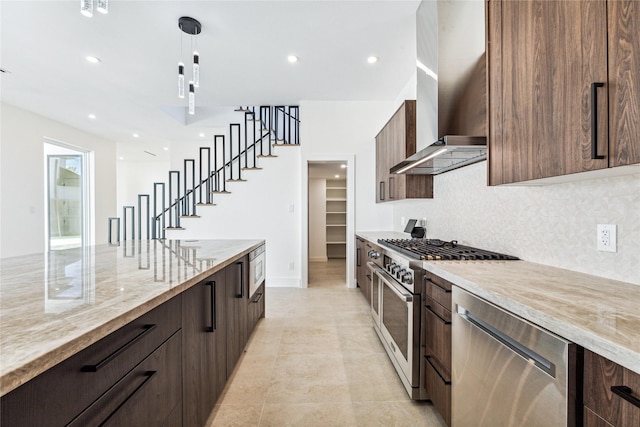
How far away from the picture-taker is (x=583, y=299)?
1010mm

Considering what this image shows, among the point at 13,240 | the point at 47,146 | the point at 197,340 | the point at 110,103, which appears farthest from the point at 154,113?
the point at 197,340

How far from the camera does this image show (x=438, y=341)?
5.32 ft

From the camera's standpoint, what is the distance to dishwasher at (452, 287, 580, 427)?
2.76 feet

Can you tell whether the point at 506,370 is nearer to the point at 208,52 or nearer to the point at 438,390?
the point at 438,390

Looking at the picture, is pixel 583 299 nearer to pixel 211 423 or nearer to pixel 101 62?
pixel 211 423

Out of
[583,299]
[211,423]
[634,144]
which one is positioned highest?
Result: [634,144]

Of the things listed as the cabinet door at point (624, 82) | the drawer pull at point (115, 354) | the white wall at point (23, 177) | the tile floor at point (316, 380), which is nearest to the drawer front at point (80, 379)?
the drawer pull at point (115, 354)

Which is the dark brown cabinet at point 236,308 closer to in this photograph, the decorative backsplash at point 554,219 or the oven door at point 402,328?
the oven door at point 402,328

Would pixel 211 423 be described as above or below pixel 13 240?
below

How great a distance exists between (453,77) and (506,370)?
199 centimetres

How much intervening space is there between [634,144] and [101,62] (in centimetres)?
462

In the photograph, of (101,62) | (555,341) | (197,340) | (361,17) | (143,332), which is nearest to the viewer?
(555,341)

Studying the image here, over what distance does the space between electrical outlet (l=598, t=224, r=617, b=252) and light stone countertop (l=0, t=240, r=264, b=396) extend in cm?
180

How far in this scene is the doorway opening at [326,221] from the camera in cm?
663
